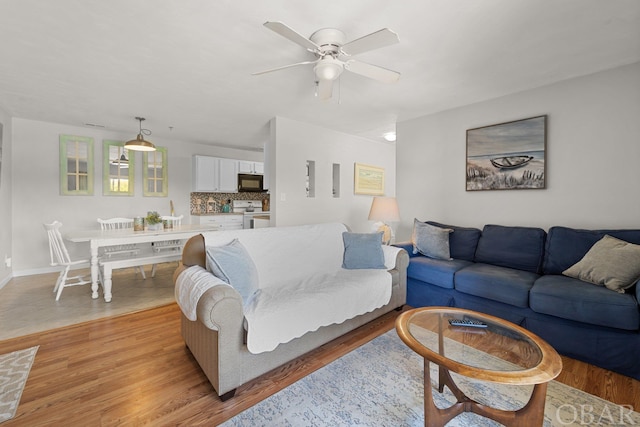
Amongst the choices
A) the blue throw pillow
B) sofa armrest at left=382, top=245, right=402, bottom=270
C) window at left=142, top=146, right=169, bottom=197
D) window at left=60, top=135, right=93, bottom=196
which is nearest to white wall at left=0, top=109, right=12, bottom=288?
window at left=60, top=135, right=93, bottom=196

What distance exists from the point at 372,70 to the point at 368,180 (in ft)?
11.4

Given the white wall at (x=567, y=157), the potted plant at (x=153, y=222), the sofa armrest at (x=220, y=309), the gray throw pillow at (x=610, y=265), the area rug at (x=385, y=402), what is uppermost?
the white wall at (x=567, y=157)

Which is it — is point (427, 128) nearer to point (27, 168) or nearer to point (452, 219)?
point (452, 219)

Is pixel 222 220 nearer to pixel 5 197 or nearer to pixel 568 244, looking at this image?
pixel 5 197

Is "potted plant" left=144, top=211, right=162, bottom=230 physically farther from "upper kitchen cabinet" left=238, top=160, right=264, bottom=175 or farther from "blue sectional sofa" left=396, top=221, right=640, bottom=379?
"blue sectional sofa" left=396, top=221, right=640, bottom=379

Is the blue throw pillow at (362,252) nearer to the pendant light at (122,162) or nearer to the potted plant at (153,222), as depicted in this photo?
the potted plant at (153,222)

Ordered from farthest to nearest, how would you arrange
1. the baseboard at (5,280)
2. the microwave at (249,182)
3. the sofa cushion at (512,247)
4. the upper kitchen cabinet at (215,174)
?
the microwave at (249,182)
the upper kitchen cabinet at (215,174)
the baseboard at (5,280)
the sofa cushion at (512,247)

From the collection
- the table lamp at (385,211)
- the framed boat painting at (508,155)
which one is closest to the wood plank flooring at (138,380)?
the table lamp at (385,211)

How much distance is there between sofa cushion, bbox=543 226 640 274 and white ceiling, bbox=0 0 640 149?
1.52 m

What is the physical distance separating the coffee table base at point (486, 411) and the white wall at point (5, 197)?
17.2 ft

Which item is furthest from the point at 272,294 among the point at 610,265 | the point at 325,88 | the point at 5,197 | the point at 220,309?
the point at 5,197

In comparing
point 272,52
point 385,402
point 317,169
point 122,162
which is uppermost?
point 272,52

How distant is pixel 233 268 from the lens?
192cm

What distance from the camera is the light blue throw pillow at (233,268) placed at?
1.88 meters
